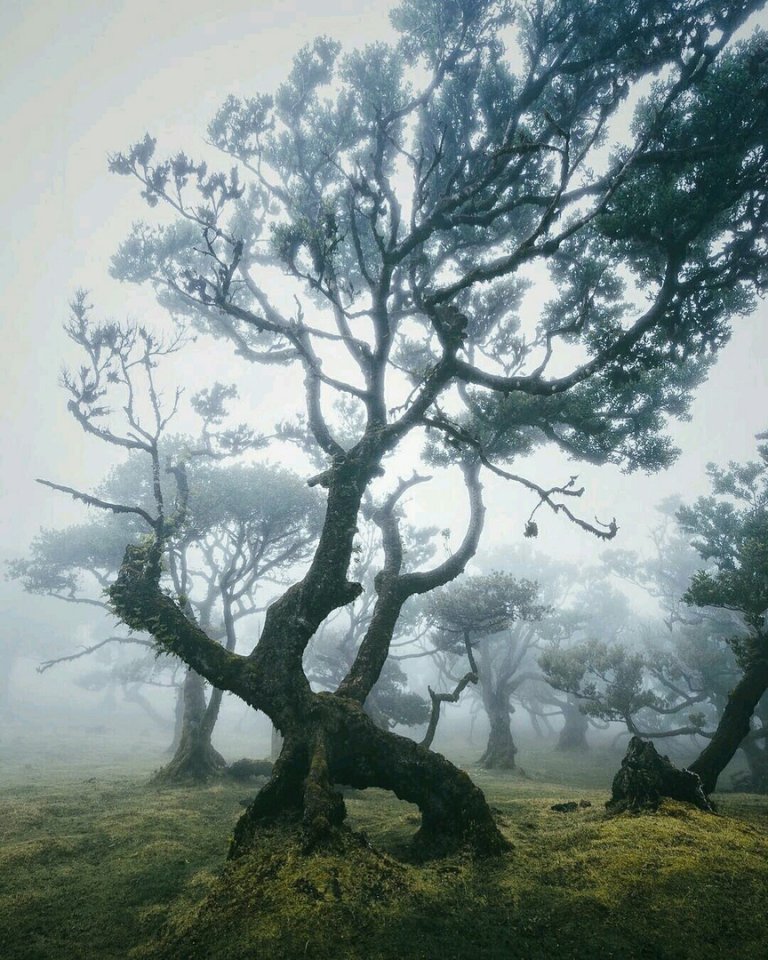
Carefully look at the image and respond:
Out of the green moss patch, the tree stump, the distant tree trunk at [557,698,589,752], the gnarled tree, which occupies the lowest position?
the distant tree trunk at [557,698,589,752]

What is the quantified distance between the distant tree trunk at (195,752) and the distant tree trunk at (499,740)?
1332 centimetres

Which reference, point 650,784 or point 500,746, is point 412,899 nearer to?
point 650,784

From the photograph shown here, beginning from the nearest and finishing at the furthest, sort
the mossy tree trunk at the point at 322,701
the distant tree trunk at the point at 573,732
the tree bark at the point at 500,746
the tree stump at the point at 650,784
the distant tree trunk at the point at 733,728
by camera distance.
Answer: the mossy tree trunk at the point at 322,701
the tree stump at the point at 650,784
the distant tree trunk at the point at 733,728
the tree bark at the point at 500,746
the distant tree trunk at the point at 573,732

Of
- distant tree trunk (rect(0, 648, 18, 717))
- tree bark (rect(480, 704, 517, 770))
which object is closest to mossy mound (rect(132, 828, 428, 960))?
tree bark (rect(480, 704, 517, 770))

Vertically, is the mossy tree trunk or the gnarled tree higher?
the gnarled tree

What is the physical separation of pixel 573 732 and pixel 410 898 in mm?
34089

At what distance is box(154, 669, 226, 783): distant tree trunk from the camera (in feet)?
49.9

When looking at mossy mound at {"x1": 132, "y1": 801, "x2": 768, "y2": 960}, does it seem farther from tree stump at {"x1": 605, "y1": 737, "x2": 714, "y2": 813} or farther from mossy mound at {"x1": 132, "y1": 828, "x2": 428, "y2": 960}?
tree stump at {"x1": 605, "y1": 737, "x2": 714, "y2": 813}

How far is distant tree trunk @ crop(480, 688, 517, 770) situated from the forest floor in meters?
16.9

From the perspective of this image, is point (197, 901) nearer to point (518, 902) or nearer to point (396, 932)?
point (396, 932)

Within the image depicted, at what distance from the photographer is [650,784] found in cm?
730

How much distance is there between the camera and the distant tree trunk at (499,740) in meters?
22.0

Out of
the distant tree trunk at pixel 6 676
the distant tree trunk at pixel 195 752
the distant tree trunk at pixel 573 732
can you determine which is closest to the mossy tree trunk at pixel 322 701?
the distant tree trunk at pixel 195 752

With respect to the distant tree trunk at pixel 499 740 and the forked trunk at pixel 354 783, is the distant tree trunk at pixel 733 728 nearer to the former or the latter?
the forked trunk at pixel 354 783
